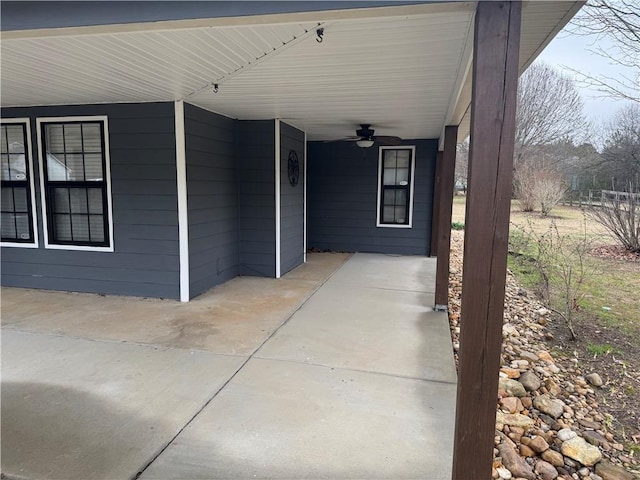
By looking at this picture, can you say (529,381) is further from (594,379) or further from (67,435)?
(67,435)

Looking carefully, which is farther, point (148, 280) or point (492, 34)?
point (148, 280)


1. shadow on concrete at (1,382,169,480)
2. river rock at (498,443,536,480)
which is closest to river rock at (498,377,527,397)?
river rock at (498,443,536,480)

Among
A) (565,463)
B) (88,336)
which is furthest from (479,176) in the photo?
(88,336)

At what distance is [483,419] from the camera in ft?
5.19

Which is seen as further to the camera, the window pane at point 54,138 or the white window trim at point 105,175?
the window pane at point 54,138

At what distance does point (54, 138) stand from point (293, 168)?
126 inches

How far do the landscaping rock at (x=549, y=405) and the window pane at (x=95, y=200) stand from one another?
4.78m

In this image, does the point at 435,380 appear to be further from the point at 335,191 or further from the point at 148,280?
the point at 335,191

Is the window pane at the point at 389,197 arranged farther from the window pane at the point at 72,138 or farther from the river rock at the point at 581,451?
the river rock at the point at 581,451

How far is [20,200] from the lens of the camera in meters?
5.20

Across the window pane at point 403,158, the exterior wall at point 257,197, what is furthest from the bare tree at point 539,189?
the exterior wall at point 257,197

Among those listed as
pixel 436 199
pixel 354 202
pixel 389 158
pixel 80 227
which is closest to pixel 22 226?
pixel 80 227

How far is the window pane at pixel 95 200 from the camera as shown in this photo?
16.1ft

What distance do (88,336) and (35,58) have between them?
221 centimetres
